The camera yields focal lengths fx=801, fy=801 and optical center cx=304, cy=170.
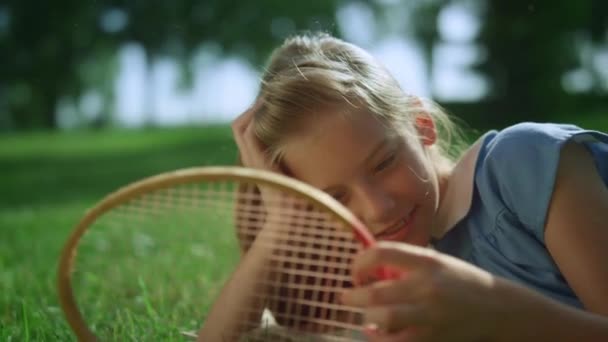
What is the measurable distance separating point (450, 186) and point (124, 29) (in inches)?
887

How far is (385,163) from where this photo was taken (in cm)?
203

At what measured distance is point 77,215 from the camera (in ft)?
21.0

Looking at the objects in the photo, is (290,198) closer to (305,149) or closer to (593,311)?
(305,149)

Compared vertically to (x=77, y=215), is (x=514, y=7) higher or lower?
higher

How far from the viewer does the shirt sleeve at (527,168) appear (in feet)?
6.27

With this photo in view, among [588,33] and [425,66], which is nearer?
[588,33]

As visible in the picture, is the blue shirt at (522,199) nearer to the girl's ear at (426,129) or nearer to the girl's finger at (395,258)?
the girl's ear at (426,129)

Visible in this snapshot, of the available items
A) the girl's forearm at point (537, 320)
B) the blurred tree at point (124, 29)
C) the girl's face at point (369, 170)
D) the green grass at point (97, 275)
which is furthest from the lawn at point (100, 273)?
the blurred tree at point (124, 29)

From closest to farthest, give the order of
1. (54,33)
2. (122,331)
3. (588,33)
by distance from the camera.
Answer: (122,331) → (588,33) → (54,33)

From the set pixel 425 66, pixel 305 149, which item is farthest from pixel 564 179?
pixel 425 66

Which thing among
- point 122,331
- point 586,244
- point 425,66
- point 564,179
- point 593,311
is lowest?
point 425,66

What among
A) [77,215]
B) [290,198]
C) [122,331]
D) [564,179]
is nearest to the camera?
[290,198]

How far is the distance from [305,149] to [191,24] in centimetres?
2236

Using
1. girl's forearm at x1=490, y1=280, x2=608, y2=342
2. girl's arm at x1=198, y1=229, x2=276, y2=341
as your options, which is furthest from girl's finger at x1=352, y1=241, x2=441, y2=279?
girl's arm at x1=198, y1=229, x2=276, y2=341
